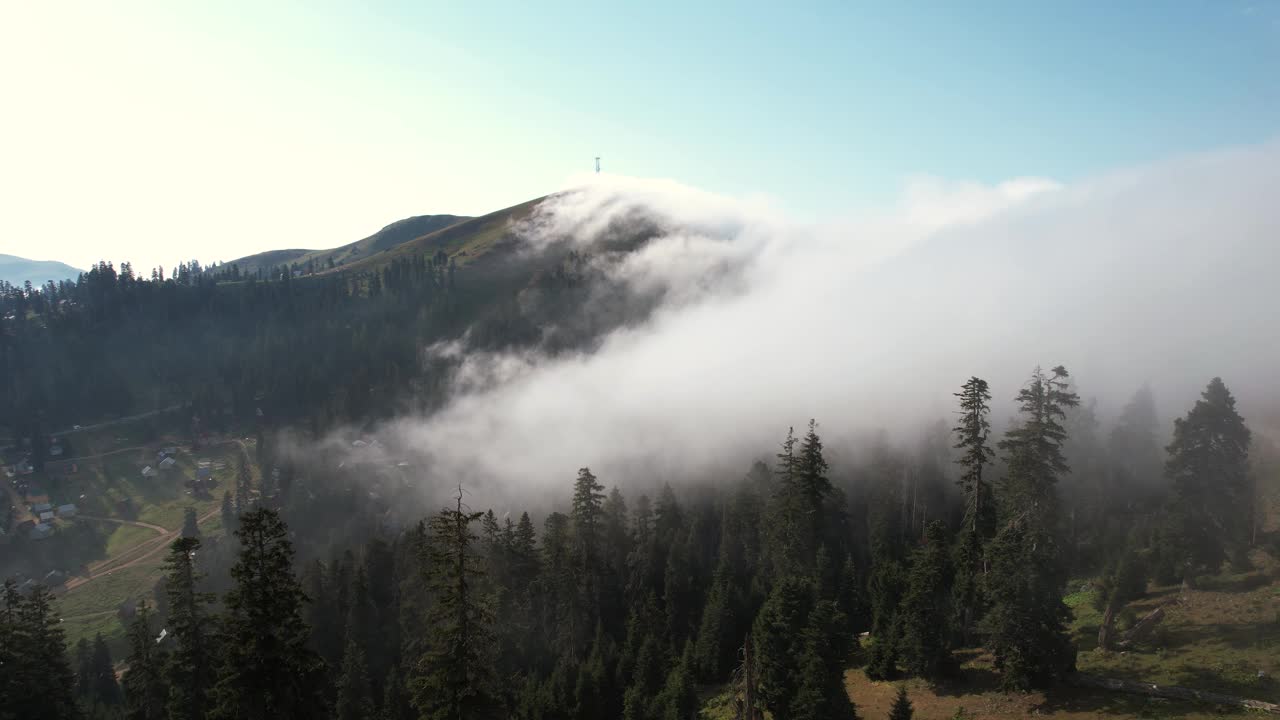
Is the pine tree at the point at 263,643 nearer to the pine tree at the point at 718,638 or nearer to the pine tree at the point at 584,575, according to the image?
the pine tree at the point at 718,638

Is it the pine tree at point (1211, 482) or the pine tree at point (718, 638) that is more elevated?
the pine tree at point (1211, 482)

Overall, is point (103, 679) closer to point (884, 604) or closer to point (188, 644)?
point (188, 644)

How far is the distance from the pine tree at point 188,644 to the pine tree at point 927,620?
42.4 metres

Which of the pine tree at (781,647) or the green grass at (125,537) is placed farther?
the green grass at (125,537)

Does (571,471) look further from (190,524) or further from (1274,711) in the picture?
(1274,711)

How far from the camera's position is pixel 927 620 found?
47469mm

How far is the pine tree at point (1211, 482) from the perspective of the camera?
50.6 m

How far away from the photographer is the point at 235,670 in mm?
27578

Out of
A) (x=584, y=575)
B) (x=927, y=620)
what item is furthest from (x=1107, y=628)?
(x=584, y=575)

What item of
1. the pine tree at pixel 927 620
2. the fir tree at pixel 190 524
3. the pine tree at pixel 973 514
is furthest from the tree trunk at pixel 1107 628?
the fir tree at pixel 190 524

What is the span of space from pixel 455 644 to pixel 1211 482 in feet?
191

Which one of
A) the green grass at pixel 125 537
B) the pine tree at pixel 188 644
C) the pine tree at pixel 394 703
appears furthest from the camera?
the green grass at pixel 125 537

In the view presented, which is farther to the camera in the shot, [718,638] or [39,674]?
[718,638]

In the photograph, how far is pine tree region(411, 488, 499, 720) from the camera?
28.1m
